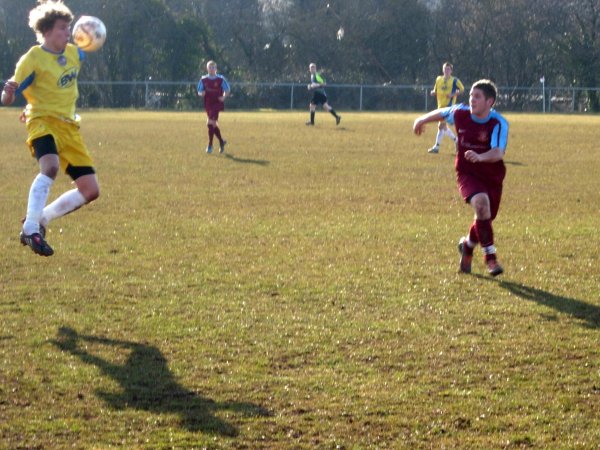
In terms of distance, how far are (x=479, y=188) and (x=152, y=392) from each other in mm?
3821

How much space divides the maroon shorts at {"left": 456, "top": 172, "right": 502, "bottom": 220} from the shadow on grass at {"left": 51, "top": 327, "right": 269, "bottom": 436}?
10.5ft

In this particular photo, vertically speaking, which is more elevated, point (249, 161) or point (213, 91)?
point (213, 91)

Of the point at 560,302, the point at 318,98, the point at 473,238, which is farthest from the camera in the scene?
the point at 318,98

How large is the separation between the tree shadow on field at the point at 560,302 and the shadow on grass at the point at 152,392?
2652mm

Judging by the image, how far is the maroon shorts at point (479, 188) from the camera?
27.2ft

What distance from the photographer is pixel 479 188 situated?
828cm

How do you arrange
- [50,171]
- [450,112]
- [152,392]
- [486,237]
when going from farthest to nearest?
[450,112]
[486,237]
[50,171]
[152,392]

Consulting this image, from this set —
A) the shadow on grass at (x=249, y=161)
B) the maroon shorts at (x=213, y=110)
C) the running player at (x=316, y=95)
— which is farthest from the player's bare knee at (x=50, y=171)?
the running player at (x=316, y=95)

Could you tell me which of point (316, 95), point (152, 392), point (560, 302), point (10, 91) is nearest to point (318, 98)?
point (316, 95)

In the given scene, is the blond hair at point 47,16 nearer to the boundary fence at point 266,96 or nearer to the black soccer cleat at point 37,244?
the black soccer cleat at point 37,244

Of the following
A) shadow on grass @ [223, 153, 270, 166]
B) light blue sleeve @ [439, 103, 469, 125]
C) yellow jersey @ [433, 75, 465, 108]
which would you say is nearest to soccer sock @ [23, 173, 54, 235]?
light blue sleeve @ [439, 103, 469, 125]

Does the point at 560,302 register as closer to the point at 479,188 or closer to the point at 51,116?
the point at 479,188

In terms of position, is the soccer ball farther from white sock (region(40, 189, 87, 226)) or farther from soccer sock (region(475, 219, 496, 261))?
soccer sock (region(475, 219, 496, 261))

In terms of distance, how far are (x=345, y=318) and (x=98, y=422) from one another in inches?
91.5
